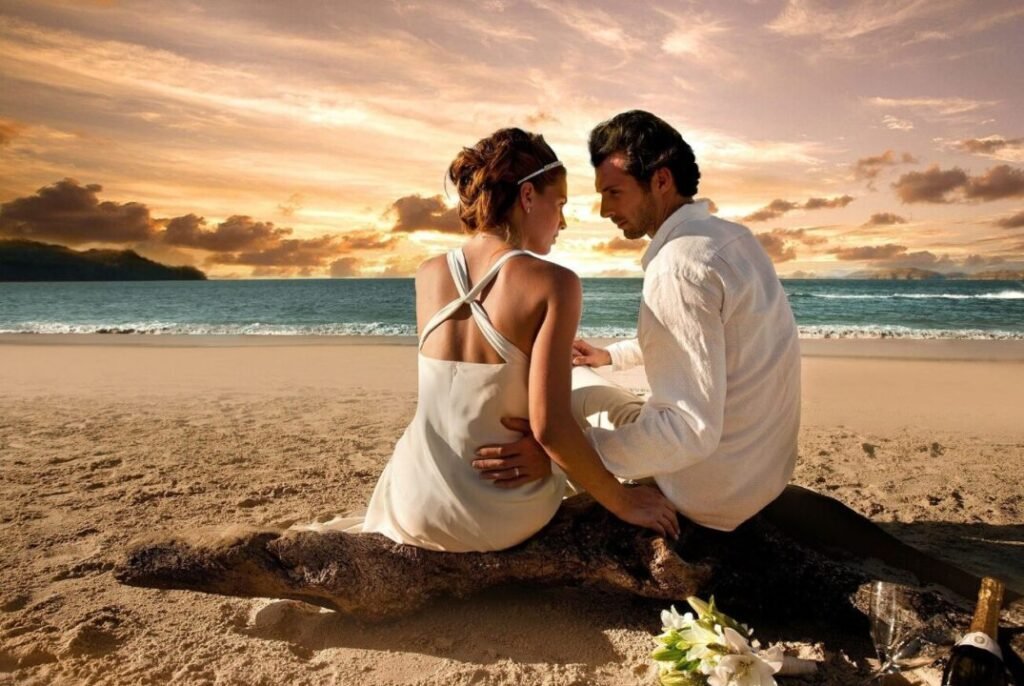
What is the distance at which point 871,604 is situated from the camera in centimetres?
262

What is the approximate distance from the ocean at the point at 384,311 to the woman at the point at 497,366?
16.0 metres

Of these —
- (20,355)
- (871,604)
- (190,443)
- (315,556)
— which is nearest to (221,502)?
(190,443)

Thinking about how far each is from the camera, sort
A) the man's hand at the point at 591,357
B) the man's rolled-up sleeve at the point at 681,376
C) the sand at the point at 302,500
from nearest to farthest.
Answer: the man's rolled-up sleeve at the point at 681,376 → the sand at the point at 302,500 → the man's hand at the point at 591,357

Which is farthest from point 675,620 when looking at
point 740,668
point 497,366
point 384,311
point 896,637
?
point 384,311

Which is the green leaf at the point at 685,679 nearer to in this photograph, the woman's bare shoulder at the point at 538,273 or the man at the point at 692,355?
the man at the point at 692,355

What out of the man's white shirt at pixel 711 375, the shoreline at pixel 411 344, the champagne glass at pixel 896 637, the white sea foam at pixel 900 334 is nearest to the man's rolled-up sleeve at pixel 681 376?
the man's white shirt at pixel 711 375

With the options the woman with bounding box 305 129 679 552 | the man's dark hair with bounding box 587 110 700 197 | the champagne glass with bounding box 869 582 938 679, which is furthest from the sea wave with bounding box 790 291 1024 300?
the woman with bounding box 305 129 679 552

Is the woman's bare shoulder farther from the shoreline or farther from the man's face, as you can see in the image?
the shoreline

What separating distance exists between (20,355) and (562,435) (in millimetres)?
14128

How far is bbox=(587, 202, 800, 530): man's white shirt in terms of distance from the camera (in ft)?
A: 8.07

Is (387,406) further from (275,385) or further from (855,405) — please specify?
(855,405)

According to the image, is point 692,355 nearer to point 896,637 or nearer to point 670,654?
point 670,654

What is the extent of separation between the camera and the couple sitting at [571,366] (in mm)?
2494

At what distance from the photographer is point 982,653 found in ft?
7.47
